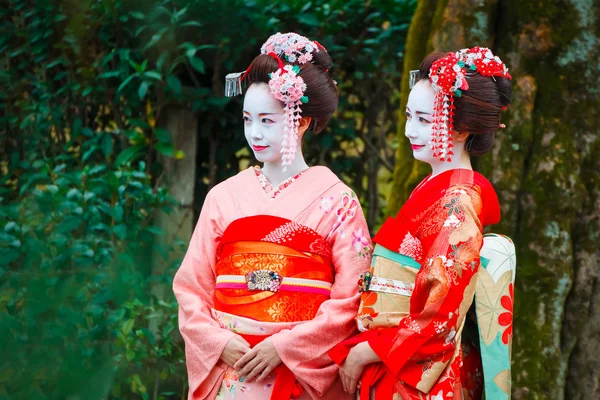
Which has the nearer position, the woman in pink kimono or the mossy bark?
the woman in pink kimono

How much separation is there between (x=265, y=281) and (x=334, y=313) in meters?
0.25

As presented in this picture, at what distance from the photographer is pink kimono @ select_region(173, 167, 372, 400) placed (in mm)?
2771

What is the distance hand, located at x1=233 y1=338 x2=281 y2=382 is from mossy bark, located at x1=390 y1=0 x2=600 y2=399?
1449 millimetres

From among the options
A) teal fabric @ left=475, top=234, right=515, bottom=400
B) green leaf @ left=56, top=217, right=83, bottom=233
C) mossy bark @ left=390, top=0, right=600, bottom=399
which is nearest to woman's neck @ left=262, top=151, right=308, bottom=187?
teal fabric @ left=475, top=234, right=515, bottom=400

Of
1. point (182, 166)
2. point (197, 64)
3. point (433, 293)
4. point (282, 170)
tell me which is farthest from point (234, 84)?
point (182, 166)

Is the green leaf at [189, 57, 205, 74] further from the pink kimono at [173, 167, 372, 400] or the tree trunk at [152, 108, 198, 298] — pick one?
the pink kimono at [173, 167, 372, 400]

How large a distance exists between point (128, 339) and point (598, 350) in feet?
7.02

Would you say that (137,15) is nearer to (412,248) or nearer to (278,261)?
(278,261)

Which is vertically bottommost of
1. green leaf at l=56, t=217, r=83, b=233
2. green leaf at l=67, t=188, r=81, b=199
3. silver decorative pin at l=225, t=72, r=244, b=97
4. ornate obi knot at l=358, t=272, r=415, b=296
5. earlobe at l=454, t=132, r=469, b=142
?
green leaf at l=56, t=217, r=83, b=233

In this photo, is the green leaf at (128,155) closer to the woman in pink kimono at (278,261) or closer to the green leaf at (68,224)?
the green leaf at (68,224)

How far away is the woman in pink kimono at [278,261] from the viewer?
2.77 m

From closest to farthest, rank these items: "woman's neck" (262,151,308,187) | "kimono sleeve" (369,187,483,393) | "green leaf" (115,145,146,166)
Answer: "kimono sleeve" (369,187,483,393), "woman's neck" (262,151,308,187), "green leaf" (115,145,146,166)

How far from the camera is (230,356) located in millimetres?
2789

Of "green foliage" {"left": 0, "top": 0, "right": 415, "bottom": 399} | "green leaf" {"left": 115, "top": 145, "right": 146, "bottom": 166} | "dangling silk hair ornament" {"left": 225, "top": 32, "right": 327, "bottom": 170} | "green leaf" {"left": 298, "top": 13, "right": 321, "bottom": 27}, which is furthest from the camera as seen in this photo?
"green leaf" {"left": 298, "top": 13, "right": 321, "bottom": 27}
